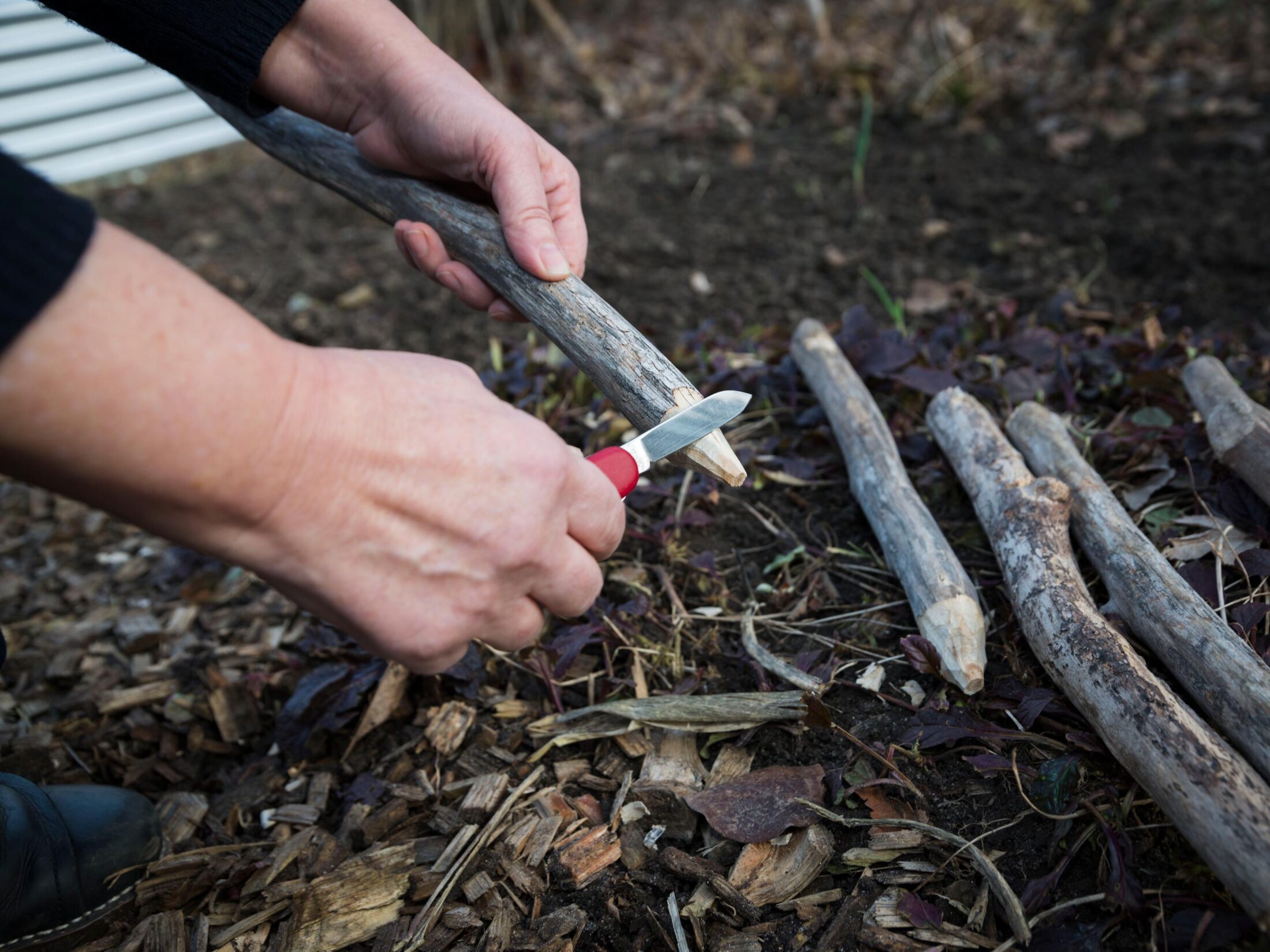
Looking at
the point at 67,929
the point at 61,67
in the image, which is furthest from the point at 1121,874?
the point at 61,67

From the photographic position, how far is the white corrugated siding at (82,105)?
5.03 m

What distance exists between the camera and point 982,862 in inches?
55.4

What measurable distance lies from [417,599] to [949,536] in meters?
1.40

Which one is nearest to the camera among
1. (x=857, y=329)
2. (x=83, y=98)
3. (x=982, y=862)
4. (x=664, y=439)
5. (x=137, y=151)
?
(x=982, y=862)

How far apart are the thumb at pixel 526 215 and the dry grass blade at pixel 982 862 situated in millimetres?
1236

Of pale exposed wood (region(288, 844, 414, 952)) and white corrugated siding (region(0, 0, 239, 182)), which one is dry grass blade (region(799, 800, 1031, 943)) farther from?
white corrugated siding (region(0, 0, 239, 182))

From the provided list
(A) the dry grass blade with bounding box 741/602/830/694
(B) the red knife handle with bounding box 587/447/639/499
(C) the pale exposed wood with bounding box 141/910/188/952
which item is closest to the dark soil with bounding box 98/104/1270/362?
(A) the dry grass blade with bounding box 741/602/830/694

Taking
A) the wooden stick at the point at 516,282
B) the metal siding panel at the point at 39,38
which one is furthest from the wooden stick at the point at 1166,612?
the metal siding panel at the point at 39,38

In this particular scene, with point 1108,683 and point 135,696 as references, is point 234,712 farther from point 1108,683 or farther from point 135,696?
point 1108,683

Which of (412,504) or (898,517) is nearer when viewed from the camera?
(412,504)

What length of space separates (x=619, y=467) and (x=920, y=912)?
0.91 meters

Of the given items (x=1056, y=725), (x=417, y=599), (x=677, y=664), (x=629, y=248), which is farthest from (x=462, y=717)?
(x=629, y=248)

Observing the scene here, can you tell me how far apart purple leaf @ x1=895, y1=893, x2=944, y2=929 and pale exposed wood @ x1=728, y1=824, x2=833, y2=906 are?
6.2 inches

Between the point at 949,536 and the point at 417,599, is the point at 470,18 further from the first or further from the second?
the point at 417,599
